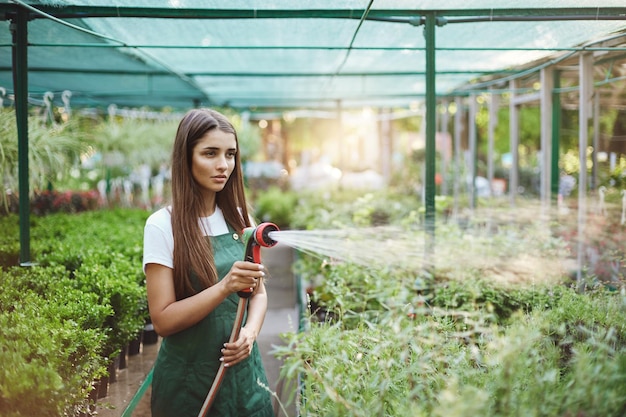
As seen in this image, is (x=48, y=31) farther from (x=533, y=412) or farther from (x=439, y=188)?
(x=439, y=188)

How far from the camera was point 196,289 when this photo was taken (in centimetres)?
191

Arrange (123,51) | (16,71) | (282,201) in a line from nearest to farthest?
(16,71) < (123,51) < (282,201)

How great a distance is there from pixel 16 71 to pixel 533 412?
351 centimetres

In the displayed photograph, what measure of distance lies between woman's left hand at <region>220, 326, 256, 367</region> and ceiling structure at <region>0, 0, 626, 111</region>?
2.22m

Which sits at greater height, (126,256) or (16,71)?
(16,71)

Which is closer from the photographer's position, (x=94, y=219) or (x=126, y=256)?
(x=126, y=256)

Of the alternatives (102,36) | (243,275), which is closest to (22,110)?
(102,36)

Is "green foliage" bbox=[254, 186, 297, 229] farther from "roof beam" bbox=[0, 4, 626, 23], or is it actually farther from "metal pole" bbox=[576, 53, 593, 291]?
"roof beam" bbox=[0, 4, 626, 23]

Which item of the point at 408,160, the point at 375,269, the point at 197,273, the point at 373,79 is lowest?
the point at 375,269

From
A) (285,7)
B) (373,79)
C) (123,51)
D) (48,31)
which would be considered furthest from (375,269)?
(373,79)

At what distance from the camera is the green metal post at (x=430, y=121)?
3.66 meters

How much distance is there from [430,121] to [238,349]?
7.82 feet

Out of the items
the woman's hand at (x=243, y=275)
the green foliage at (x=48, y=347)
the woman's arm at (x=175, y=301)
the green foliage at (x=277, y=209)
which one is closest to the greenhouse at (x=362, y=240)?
the green foliage at (x=48, y=347)

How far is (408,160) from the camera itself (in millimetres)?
13562
